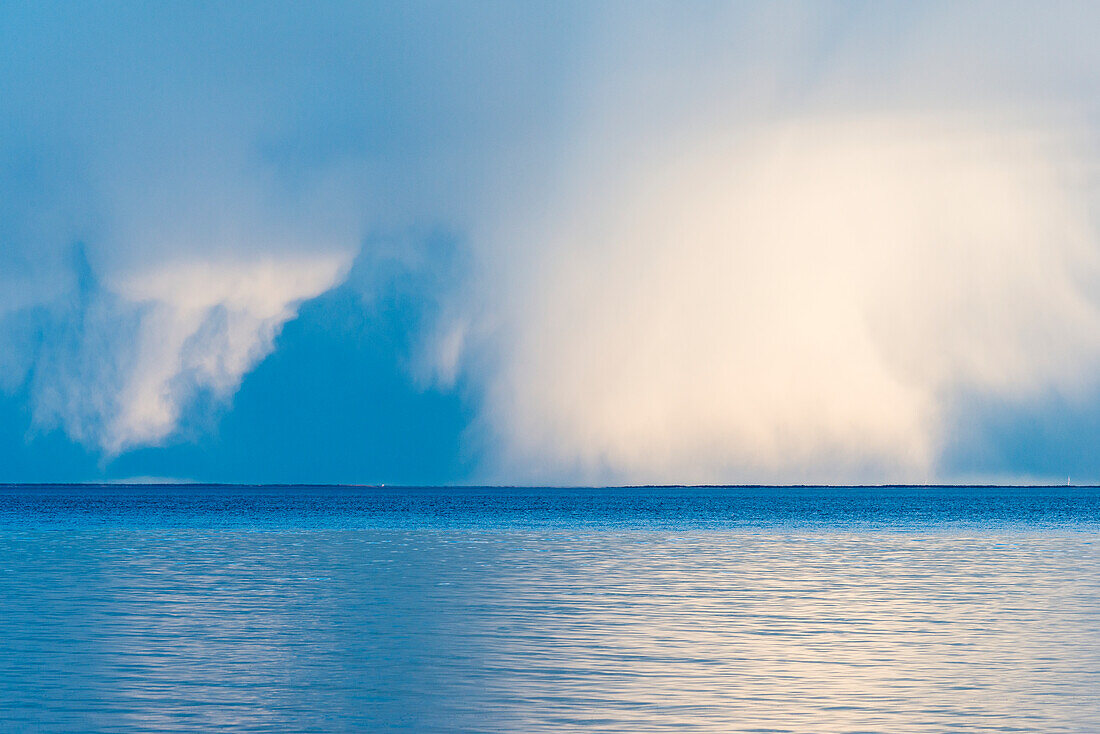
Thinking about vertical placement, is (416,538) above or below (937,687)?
above

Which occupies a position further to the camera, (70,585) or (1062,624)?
(70,585)

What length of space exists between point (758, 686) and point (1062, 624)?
14050 millimetres

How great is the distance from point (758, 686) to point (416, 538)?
6586cm

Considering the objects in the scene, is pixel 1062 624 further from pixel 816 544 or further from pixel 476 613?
pixel 816 544

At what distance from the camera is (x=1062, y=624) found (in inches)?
1348

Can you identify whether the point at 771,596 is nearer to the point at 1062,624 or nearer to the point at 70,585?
the point at 1062,624

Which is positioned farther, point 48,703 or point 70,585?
point 70,585

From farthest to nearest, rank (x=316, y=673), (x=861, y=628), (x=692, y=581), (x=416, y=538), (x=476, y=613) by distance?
1. (x=416, y=538)
2. (x=692, y=581)
3. (x=476, y=613)
4. (x=861, y=628)
5. (x=316, y=673)

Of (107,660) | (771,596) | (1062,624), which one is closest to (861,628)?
(1062,624)

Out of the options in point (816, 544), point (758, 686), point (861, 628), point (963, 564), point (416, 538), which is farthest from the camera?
point (416, 538)

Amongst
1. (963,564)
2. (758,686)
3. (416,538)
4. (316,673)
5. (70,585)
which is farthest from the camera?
(416,538)

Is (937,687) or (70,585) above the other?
(70,585)

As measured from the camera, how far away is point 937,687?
2403 cm

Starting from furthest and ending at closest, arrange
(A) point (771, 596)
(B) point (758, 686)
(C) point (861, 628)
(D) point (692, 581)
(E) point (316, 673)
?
(D) point (692, 581)
(A) point (771, 596)
(C) point (861, 628)
(E) point (316, 673)
(B) point (758, 686)
